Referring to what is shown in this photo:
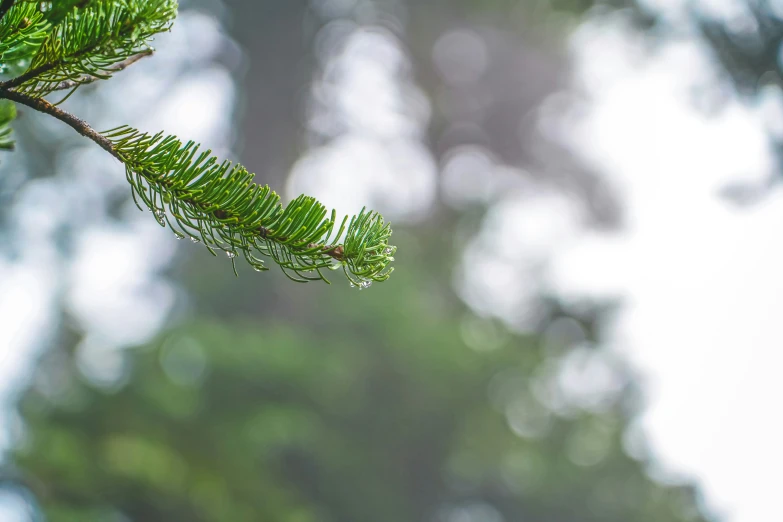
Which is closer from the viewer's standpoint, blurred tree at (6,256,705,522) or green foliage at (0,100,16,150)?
green foliage at (0,100,16,150)

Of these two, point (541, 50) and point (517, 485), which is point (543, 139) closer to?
point (541, 50)

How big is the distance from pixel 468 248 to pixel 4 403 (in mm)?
4052

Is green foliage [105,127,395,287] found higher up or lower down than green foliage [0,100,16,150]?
higher up

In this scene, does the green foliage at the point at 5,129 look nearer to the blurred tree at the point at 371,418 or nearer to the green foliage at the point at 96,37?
the green foliage at the point at 96,37

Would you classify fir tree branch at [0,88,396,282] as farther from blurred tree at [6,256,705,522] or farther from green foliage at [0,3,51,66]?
blurred tree at [6,256,705,522]

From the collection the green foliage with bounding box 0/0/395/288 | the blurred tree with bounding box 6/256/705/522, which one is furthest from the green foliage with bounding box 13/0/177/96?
the blurred tree with bounding box 6/256/705/522

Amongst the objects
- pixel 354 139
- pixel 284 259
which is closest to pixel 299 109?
pixel 354 139

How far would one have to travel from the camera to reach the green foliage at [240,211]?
0.38 meters

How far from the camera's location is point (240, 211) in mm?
385

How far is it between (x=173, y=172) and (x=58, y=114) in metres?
0.07

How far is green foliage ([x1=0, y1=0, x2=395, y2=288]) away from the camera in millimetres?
357

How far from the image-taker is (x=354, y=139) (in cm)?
642

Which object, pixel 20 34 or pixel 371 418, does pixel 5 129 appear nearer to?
pixel 20 34

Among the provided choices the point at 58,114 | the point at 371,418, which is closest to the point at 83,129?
the point at 58,114
